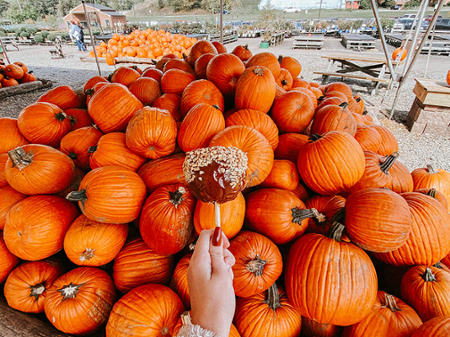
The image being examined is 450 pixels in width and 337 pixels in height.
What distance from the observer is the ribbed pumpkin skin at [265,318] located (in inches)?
56.8

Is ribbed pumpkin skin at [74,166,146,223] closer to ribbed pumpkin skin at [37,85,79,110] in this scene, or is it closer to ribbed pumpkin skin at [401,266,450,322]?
ribbed pumpkin skin at [37,85,79,110]

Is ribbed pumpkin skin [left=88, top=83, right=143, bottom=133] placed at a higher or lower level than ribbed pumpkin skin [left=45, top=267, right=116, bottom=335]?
higher

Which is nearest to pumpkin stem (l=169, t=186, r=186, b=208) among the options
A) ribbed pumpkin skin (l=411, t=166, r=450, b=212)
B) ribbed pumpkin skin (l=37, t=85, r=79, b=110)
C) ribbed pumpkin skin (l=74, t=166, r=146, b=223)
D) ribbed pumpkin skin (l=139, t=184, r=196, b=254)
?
ribbed pumpkin skin (l=139, t=184, r=196, b=254)

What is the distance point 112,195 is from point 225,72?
5.16 ft

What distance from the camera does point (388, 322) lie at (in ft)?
4.44

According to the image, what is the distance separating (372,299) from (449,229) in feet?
2.53

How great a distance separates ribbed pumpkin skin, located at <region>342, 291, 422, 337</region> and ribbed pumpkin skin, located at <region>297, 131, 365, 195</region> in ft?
2.54

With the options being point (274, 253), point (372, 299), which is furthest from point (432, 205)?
point (274, 253)

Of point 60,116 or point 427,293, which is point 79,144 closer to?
point 60,116

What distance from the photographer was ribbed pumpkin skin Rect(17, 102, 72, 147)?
2166mm

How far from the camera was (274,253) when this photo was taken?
5.16 ft

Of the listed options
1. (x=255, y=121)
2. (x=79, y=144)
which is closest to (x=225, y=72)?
(x=255, y=121)

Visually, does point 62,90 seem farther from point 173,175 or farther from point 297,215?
point 297,215

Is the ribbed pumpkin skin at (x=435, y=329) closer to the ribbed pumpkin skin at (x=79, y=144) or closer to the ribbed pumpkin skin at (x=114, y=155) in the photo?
the ribbed pumpkin skin at (x=114, y=155)
